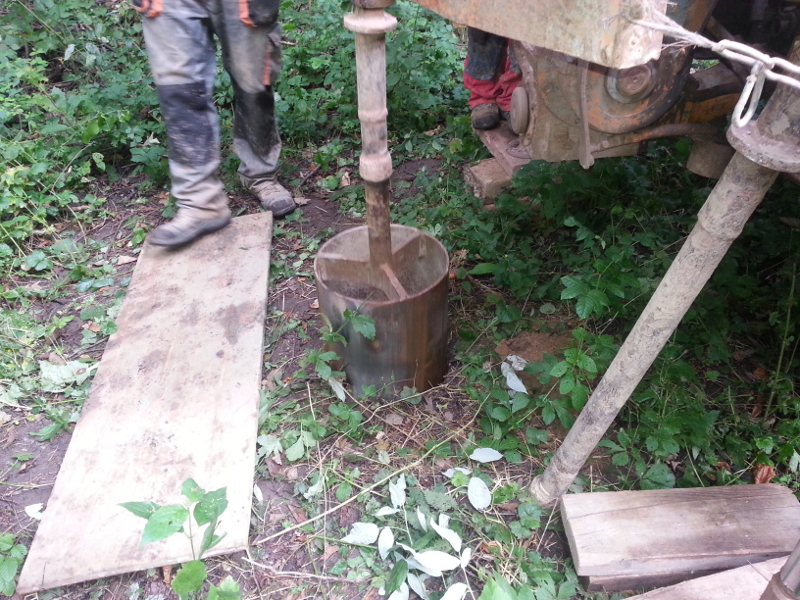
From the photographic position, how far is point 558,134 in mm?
1680

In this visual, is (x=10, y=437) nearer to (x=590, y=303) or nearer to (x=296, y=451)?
(x=296, y=451)

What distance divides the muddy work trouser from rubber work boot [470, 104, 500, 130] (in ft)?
3.52

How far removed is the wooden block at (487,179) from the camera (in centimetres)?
303

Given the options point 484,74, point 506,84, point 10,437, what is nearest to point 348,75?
point 484,74

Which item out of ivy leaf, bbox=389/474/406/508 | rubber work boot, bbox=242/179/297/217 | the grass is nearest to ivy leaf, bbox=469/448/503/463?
the grass

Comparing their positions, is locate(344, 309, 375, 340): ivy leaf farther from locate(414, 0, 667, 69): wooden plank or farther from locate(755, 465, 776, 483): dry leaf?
locate(755, 465, 776, 483): dry leaf

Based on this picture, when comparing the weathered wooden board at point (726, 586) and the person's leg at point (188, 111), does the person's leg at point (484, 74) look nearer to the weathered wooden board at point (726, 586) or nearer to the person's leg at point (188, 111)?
the person's leg at point (188, 111)

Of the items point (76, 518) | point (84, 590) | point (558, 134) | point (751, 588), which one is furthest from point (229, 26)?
point (751, 588)

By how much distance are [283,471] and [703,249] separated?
1.51 metres

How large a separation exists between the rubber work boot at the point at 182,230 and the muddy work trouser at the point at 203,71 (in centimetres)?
4

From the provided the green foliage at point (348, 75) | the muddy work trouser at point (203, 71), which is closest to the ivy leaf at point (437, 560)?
the muddy work trouser at point (203, 71)

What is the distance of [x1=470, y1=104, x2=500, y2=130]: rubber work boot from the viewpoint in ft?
9.92

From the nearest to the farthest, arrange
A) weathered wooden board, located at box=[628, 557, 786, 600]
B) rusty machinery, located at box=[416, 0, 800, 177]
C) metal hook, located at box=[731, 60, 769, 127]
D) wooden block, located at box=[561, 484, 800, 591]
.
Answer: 1. metal hook, located at box=[731, 60, 769, 127]
2. rusty machinery, located at box=[416, 0, 800, 177]
3. weathered wooden board, located at box=[628, 557, 786, 600]
4. wooden block, located at box=[561, 484, 800, 591]

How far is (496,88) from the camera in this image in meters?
3.13
